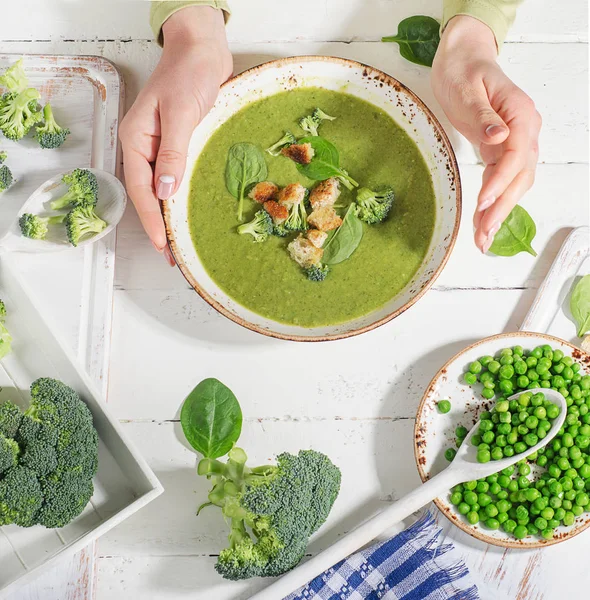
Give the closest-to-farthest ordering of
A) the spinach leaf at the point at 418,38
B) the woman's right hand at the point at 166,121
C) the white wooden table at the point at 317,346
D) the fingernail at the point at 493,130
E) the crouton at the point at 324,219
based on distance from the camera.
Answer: the fingernail at the point at 493,130 < the woman's right hand at the point at 166,121 < the crouton at the point at 324,219 < the white wooden table at the point at 317,346 < the spinach leaf at the point at 418,38

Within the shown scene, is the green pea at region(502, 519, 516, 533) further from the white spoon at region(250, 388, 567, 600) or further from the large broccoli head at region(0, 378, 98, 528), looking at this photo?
the large broccoli head at region(0, 378, 98, 528)

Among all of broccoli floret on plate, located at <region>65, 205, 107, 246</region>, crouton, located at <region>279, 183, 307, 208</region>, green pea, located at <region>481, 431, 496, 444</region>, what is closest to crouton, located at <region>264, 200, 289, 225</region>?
crouton, located at <region>279, 183, 307, 208</region>

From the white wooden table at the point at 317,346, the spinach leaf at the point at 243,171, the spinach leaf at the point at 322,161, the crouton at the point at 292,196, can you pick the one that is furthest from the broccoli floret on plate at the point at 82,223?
the spinach leaf at the point at 322,161

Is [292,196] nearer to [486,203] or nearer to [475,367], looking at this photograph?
[486,203]

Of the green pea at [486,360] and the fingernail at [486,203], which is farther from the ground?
the fingernail at [486,203]

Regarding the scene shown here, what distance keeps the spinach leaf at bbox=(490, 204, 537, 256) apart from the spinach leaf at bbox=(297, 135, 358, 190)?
549mm

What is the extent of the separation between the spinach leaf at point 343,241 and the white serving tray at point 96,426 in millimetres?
786

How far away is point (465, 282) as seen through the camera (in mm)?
2238

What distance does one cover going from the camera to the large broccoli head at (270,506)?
1931 millimetres

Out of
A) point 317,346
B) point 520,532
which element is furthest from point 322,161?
point 520,532

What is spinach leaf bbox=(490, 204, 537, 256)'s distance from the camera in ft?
7.14

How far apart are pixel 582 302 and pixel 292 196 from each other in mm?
970

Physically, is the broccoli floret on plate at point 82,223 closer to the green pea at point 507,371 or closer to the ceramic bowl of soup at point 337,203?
the ceramic bowl of soup at point 337,203

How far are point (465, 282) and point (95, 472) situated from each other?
1.30 meters
